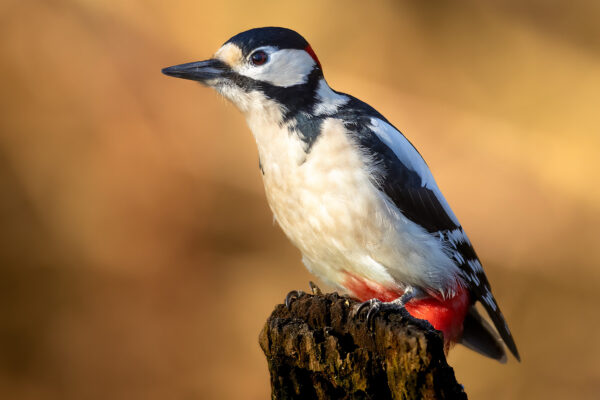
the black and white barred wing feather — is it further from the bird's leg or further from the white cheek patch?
the bird's leg

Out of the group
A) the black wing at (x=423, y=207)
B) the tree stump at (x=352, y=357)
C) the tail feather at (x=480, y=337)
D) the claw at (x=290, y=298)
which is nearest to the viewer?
the tree stump at (x=352, y=357)

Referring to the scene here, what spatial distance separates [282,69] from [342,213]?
61 cm

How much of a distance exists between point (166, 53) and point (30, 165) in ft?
3.71

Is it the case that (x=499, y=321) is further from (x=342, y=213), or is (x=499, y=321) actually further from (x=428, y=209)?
(x=342, y=213)

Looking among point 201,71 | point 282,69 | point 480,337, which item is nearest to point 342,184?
point 282,69

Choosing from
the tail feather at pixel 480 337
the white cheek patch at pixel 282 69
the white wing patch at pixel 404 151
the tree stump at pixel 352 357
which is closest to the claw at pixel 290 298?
the tree stump at pixel 352 357

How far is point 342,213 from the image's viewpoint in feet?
7.41

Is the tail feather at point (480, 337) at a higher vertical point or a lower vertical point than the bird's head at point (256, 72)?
lower

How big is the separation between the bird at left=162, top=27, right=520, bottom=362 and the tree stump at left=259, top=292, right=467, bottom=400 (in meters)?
0.37

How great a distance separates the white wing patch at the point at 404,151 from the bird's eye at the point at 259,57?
463 mm

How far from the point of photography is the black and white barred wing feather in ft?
7.91

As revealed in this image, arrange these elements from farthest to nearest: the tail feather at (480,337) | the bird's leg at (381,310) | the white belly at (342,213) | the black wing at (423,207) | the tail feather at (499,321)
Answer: the tail feather at (480,337) < the tail feather at (499,321) < the black wing at (423,207) < the white belly at (342,213) < the bird's leg at (381,310)

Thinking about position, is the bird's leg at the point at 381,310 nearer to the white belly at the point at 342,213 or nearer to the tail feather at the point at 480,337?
the white belly at the point at 342,213

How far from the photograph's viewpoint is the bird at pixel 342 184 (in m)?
2.29
